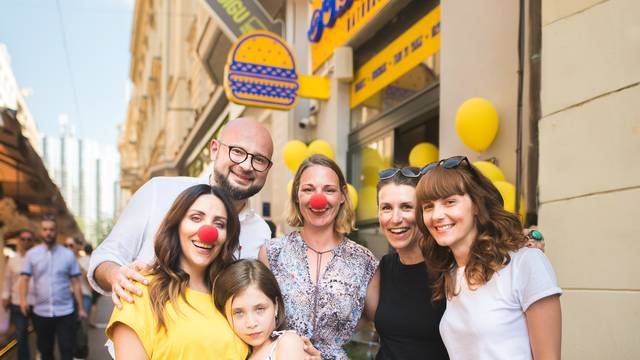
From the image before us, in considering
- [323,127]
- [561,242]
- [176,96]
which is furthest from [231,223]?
[176,96]

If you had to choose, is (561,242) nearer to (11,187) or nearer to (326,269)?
(326,269)

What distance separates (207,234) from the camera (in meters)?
2.10

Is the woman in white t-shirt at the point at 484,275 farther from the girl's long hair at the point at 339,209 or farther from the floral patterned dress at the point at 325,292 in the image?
the girl's long hair at the point at 339,209

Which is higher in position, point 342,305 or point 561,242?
point 561,242

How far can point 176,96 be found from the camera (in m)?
26.9

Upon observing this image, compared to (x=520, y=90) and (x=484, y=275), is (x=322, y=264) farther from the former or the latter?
(x=520, y=90)

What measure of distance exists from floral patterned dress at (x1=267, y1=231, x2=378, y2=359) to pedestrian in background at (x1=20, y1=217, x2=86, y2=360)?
181 inches

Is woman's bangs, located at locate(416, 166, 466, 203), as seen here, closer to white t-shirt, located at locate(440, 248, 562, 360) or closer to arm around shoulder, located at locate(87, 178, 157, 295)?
white t-shirt, located at locate(440, 248, 562, 360)

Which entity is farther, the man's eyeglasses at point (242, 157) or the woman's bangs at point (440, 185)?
the man's eyeglasses at point (242, 157)

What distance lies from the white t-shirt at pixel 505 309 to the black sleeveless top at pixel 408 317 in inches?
13.1

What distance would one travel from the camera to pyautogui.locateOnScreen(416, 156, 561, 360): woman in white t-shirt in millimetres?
1863

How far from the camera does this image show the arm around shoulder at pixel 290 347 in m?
2.17

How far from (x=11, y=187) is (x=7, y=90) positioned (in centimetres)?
119

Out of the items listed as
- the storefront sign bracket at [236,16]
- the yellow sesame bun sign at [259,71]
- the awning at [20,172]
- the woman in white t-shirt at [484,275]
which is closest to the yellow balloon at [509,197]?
the woman in white t-shirt at [484,275]
